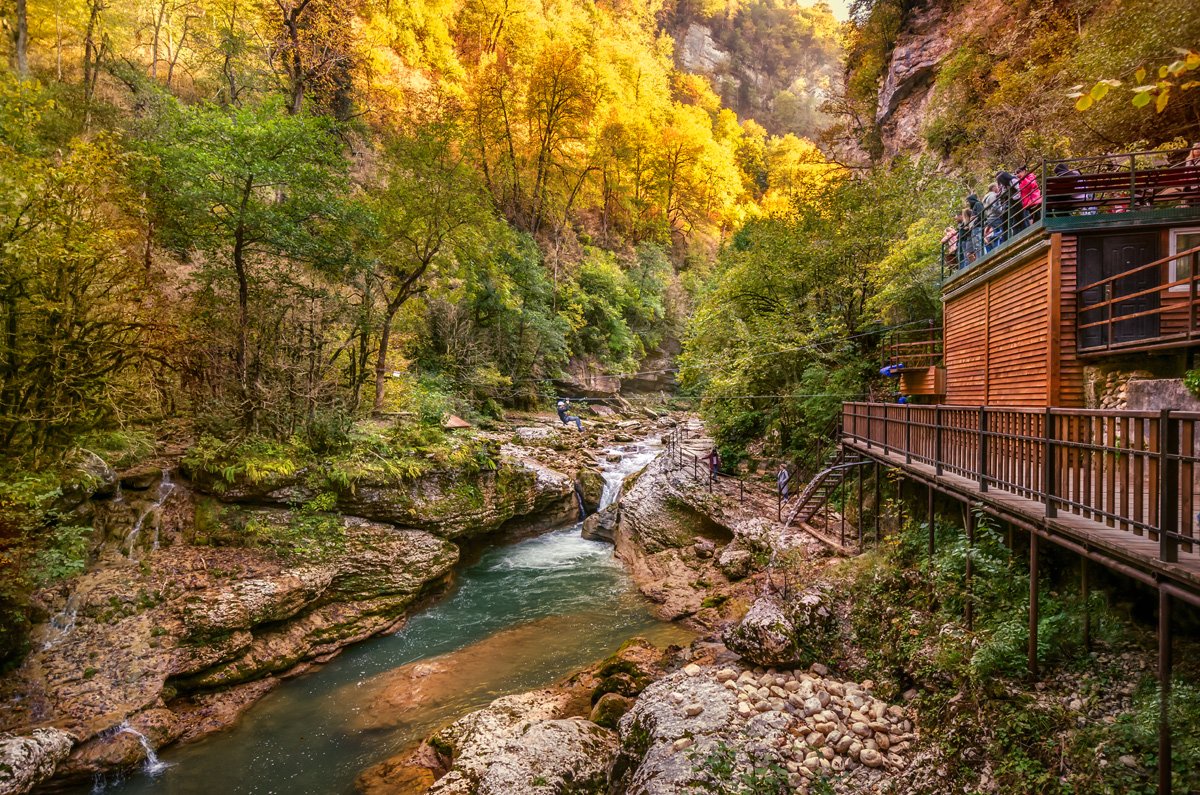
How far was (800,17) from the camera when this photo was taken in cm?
6241

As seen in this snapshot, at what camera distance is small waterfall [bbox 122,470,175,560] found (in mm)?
9906

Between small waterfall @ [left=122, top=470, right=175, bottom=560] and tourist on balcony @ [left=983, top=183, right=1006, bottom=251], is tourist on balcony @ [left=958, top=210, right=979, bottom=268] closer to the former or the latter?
tourist on balcony @ [left=983, top=183, right=1006, bottom=251]

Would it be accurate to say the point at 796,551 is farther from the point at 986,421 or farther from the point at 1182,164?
the point at 1182,164

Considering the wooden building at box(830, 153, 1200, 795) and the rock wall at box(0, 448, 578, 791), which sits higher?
the wooden building at box(830, 153, 1200, 795)

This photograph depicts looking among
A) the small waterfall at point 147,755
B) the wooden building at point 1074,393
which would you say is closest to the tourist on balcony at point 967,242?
the wooden building at point 1074,393

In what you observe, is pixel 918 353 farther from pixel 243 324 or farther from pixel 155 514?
pixel 155 514

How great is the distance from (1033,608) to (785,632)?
3.59 metres

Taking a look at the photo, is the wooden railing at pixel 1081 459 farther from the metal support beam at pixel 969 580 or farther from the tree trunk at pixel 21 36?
the tree trunk at pixel 21 36

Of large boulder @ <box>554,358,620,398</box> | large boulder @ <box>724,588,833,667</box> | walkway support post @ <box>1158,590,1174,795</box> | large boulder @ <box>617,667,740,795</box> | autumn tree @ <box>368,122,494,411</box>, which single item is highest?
autumn tree @ <box>368,122,494,411</box>

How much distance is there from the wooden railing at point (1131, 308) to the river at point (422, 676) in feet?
29.6

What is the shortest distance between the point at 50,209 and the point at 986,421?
15.0 m

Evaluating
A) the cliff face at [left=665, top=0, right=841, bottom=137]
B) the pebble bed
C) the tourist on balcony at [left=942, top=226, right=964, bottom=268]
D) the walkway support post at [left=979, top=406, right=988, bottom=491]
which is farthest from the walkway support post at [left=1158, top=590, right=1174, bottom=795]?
the cliff face at [left=665, top=0, right=841, bottom=137]

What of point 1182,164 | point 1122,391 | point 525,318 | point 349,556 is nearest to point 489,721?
point 349,556

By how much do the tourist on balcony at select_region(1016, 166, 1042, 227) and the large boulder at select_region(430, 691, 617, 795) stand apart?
11132mm
